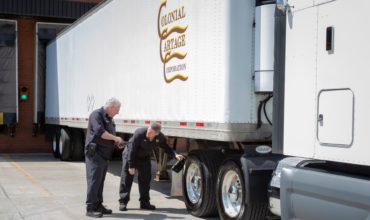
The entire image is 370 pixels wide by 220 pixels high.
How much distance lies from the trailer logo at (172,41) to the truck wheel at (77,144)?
9.06 metres

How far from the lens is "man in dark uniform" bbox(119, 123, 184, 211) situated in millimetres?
8922

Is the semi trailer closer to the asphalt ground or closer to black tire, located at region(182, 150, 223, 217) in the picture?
black tire, located at region(182, 150, 223, 217)

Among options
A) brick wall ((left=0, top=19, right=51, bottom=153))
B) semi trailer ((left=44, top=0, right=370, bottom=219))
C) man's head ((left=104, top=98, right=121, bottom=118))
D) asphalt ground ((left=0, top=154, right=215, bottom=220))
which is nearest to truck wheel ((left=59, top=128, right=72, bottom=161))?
asphalt ground ((left=0, top=154, right=215, bottom=220))

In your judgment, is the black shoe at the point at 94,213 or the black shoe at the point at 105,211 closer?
the black shoe at the point at 94,213

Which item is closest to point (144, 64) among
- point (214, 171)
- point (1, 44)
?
point (214, 171)

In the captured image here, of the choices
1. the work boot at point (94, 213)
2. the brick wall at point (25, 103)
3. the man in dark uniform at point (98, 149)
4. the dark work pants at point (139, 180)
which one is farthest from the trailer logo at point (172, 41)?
Answer: the brick wall at point (25, 103)

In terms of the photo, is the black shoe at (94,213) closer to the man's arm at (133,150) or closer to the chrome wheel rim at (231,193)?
the man's arm at (133,150)

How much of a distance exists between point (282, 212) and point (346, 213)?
2.97 feet

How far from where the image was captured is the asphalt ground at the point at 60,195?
28.6ft

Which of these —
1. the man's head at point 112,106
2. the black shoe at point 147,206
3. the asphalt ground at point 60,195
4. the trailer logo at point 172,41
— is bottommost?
the asphalt ground at point 60,195

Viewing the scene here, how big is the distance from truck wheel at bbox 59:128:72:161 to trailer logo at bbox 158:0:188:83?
9057 mm

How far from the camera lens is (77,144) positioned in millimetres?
17719

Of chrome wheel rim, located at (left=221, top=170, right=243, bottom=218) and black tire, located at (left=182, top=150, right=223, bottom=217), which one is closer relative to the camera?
chrome wheel rim, located at (left=221, top=170, right=243, bottom=218)

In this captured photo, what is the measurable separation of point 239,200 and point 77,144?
11085mm
